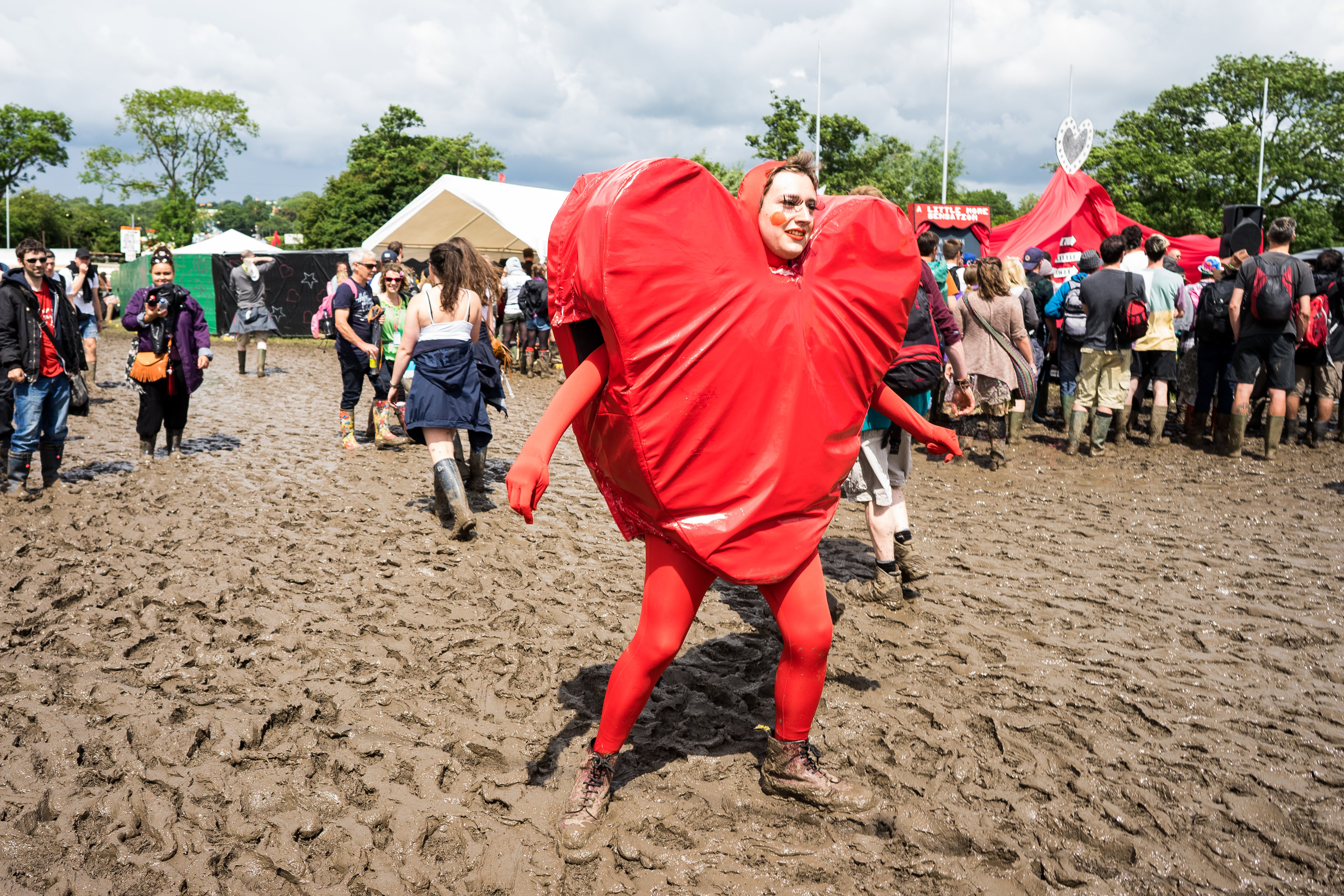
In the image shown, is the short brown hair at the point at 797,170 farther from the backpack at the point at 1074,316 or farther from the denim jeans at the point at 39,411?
the backpack at the point at 1074,316

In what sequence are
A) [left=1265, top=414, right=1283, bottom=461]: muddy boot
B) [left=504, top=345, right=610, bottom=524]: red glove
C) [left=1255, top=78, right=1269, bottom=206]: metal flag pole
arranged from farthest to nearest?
[left=1255, top=78, right=1269, bottom=206]: metal flag pole → [left=1265, top=414, right=1283, bottom=461]: muddy boot → [left=504, top=345, right=610, bottom=524]: red glove

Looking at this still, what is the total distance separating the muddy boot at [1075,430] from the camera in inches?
351

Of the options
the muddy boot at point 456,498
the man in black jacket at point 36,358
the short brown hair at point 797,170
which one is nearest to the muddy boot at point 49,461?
the man in black jacket at point 36,358

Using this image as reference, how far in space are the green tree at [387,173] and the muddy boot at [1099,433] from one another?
35700 millimetres

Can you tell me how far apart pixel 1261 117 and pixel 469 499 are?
136 feet

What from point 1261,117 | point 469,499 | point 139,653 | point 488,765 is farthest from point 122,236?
point 1261,117

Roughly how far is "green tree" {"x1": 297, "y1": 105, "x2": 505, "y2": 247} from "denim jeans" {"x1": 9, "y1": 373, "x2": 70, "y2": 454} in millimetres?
34305

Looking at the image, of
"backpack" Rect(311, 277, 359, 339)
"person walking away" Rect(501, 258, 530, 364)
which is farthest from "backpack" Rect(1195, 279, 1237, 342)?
"person walking away" Rect(501, 258, 530, 364)

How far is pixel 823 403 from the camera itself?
2.59 metres

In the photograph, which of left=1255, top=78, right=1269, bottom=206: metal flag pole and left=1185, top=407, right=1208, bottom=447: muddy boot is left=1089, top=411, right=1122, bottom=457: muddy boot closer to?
left=1185, top=407, right=1208, bottom=447: muddy boot

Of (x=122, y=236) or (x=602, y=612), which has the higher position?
(x=122, y=236)

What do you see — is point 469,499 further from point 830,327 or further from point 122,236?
point 122,236

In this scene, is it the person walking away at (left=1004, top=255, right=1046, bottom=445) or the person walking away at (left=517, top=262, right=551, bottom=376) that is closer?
the person walking away at (left=1004, top=255, right=1046, bottom=445)

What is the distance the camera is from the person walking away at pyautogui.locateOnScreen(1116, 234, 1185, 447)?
28.9 ft
